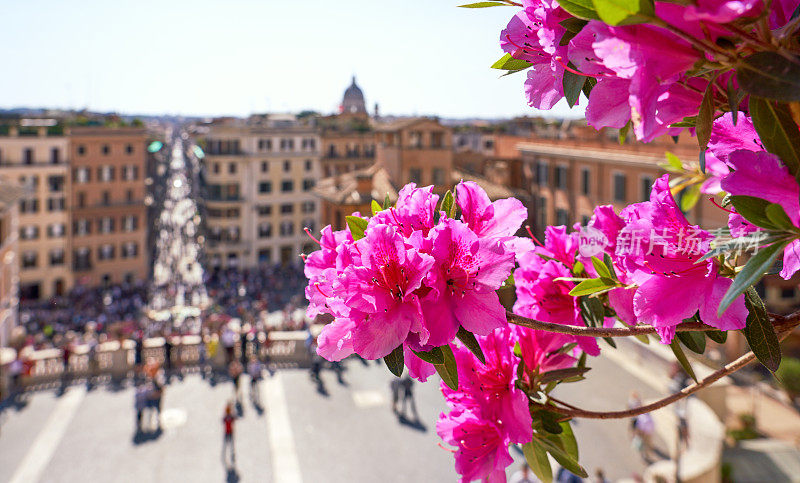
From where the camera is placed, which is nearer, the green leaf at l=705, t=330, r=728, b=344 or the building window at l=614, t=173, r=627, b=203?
the green leaf at l=705, t=330, r=728, b=344

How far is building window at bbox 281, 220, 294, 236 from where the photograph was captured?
45.1 metres

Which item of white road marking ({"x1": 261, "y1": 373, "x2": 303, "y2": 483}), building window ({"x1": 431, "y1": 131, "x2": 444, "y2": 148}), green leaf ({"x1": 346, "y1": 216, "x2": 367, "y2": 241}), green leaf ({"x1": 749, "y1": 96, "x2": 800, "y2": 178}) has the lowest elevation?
white road marking ({"x1": 261, "y1": 373, "x2": 303, "y2": 483})

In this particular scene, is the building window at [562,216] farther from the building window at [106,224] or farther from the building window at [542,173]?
the building window at [106,224]

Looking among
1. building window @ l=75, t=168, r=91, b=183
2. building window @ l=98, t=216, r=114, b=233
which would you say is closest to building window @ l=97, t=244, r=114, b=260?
building window @ l=98, t=216, r=114, b=233

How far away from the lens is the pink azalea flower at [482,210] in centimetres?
129

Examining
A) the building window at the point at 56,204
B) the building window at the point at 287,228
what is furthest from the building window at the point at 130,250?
the building window at the point at 287,228

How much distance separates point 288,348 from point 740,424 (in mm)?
13249

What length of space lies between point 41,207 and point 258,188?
13.9 m

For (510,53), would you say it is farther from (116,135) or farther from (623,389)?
(116,135)

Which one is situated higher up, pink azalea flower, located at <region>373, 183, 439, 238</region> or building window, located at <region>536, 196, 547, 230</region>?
pink azalea flower, located at <region>373, 183, 439, 238</region>

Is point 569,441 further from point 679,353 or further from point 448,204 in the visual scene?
point 448,204

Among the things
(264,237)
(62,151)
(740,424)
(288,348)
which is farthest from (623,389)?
(62,151)

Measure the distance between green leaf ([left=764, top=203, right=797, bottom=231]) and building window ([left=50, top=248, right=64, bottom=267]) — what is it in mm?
45663

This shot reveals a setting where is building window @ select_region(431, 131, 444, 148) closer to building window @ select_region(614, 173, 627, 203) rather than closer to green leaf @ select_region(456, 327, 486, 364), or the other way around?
building window @ select_region(614, 173, 627, 203)
